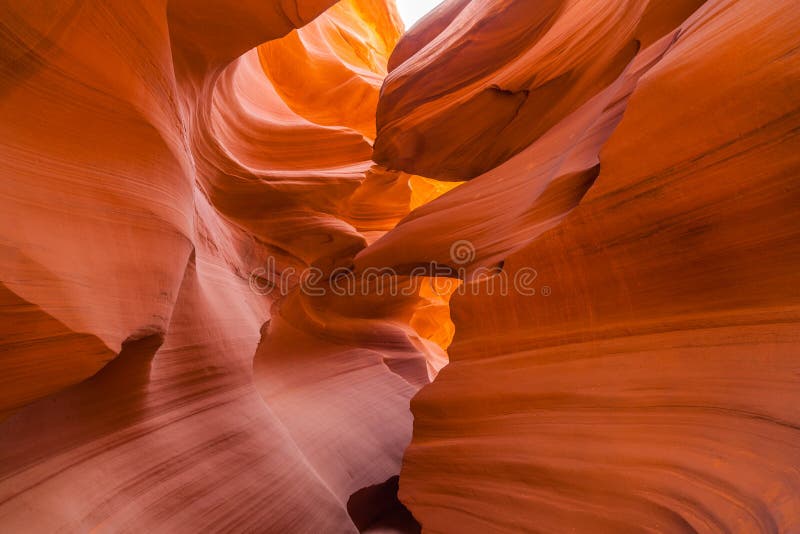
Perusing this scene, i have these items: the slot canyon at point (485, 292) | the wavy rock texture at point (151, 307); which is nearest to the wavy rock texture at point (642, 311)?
the slot canyon at point (485, 292)

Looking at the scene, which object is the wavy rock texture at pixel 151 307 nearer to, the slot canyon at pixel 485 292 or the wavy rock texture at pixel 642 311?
the slot canyon at pixel 485 292

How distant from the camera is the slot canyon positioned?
1.23 metres

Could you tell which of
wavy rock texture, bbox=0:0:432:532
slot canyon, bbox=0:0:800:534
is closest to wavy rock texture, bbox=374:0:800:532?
slot canyon, bbox=0:0:800:534

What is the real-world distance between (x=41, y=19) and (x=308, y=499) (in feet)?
7.72

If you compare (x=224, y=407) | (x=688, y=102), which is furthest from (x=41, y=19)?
(x=688, y=102)

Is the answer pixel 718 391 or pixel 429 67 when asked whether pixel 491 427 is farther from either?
pixel 429 67

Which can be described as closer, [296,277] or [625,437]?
[625,437]

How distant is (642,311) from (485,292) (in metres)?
0.73

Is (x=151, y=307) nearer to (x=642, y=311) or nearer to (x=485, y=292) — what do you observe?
(x=485, y=292)

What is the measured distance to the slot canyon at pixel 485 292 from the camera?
123 centimetres

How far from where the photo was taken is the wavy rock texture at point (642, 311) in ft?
4.19

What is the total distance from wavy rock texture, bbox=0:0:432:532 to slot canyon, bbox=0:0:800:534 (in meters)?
0.01

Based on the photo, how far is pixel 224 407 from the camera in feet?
7.23

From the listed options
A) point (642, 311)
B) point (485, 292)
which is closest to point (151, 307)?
point (485, 292)
